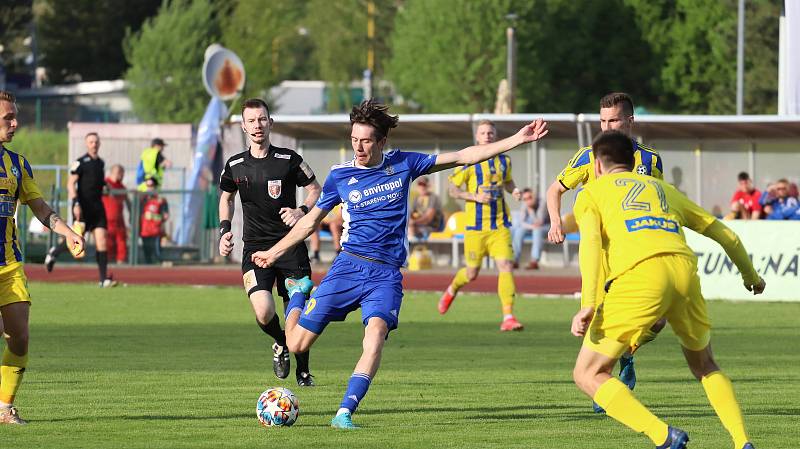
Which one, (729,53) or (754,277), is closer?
(754,277)

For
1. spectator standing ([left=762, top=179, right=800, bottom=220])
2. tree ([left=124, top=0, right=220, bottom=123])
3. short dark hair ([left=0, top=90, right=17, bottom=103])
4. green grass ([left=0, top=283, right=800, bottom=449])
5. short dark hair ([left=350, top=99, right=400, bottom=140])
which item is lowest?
green grass ([left=0, top=283, right=800, bottom=449])

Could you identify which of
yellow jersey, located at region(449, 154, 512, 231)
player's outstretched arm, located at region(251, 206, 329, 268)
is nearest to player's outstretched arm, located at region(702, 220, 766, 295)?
player's outstretched arm, located at region(251, 206, 329, 268)

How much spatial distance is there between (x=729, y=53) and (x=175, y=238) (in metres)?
36.5

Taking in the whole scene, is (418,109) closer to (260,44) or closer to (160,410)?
(260,44)

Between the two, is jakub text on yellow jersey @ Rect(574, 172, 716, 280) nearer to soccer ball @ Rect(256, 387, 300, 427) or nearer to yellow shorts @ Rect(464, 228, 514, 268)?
soccer ball @ Rect(256, 387, 300, 427)

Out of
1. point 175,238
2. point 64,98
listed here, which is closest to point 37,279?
point 175,238

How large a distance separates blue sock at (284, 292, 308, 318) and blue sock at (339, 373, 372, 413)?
2367 millimetres

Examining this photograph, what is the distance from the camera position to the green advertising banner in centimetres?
2188

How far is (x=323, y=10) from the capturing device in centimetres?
9225

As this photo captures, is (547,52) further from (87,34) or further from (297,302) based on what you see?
(297,302)

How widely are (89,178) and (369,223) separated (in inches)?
536

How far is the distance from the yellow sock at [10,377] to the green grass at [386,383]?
0.25 m

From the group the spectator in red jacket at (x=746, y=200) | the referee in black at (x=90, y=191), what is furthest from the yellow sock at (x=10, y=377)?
the spectator in red jacket at (x=746, y=200)

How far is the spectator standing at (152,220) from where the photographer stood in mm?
28859
